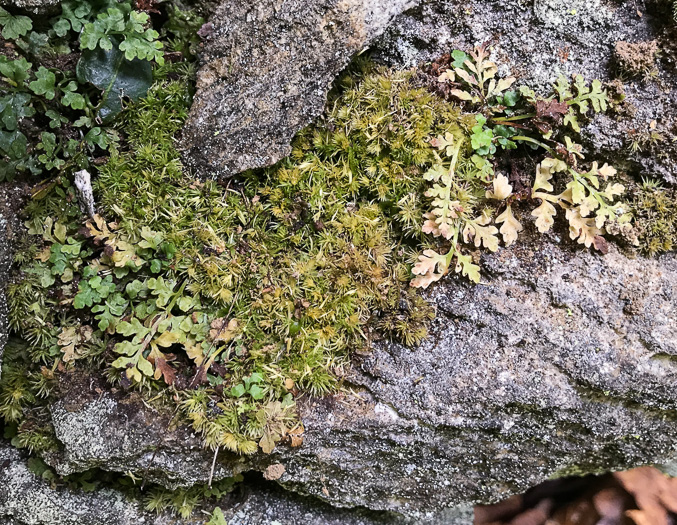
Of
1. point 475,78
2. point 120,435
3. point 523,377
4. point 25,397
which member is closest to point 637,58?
point 475,78

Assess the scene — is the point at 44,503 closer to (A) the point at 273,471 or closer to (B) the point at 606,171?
(A) the point at 273,471

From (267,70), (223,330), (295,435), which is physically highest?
(267,70)

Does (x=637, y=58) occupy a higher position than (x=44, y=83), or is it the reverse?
(x=44, y=83)

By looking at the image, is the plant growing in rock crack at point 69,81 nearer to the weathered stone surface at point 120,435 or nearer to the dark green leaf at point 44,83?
the dark green leaf at point 44,83

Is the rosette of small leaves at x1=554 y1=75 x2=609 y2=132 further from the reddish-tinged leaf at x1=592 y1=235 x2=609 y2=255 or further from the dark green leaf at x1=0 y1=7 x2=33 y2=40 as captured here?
the dark green leaf at x1=0 y1=7 x2=33 y2=40

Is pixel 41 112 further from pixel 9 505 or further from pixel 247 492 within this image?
pixel 247 492

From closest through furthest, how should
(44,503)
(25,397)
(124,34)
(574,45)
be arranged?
(124,34)
(574,45)
(25,397)
(44,503)

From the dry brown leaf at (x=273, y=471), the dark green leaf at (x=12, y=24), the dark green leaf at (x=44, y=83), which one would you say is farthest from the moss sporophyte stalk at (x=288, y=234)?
the dark green leaf at (x=12, y=24)
